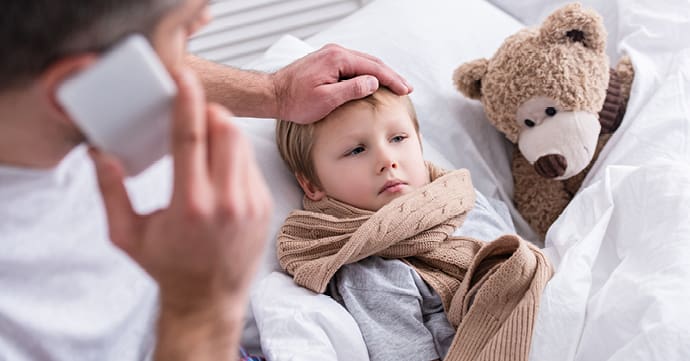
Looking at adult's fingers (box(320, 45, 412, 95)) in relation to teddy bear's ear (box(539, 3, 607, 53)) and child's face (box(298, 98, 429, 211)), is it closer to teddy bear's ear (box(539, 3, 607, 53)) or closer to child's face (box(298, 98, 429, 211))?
child's face (box(298, 98, 429, 211))

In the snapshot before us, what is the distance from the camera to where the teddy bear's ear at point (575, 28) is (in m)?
1.49

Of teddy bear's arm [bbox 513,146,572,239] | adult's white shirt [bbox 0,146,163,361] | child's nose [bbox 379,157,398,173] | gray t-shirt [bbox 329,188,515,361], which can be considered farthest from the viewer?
teddy bear's arm [bbox 513,146,572,239]

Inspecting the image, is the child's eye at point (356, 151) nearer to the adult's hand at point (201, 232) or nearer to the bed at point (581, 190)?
the bed at point (581, 190)

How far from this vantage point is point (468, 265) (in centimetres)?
133

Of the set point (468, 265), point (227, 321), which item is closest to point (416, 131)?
point (468, 265)

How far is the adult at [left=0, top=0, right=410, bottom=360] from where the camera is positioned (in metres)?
0.61

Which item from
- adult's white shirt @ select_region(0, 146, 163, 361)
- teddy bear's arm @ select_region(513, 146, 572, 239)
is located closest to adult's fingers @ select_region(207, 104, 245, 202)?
adult's white shirt @ select_region(0, 146, 163, 361)

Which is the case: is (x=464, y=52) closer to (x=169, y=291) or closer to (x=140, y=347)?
(x=140, y=347)

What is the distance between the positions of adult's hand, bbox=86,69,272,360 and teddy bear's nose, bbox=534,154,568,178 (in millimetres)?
935

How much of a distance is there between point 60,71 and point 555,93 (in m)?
1.05

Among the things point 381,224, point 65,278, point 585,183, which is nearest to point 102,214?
point 65,278

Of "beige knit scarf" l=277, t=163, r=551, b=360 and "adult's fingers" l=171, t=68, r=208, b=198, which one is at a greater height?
"adult's fingers" l=171, t=68, r=208, b=198

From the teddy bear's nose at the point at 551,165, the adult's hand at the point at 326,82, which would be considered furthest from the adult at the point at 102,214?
the teddy bear's nose at the point at 551,165

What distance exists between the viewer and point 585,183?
61.4 inches
